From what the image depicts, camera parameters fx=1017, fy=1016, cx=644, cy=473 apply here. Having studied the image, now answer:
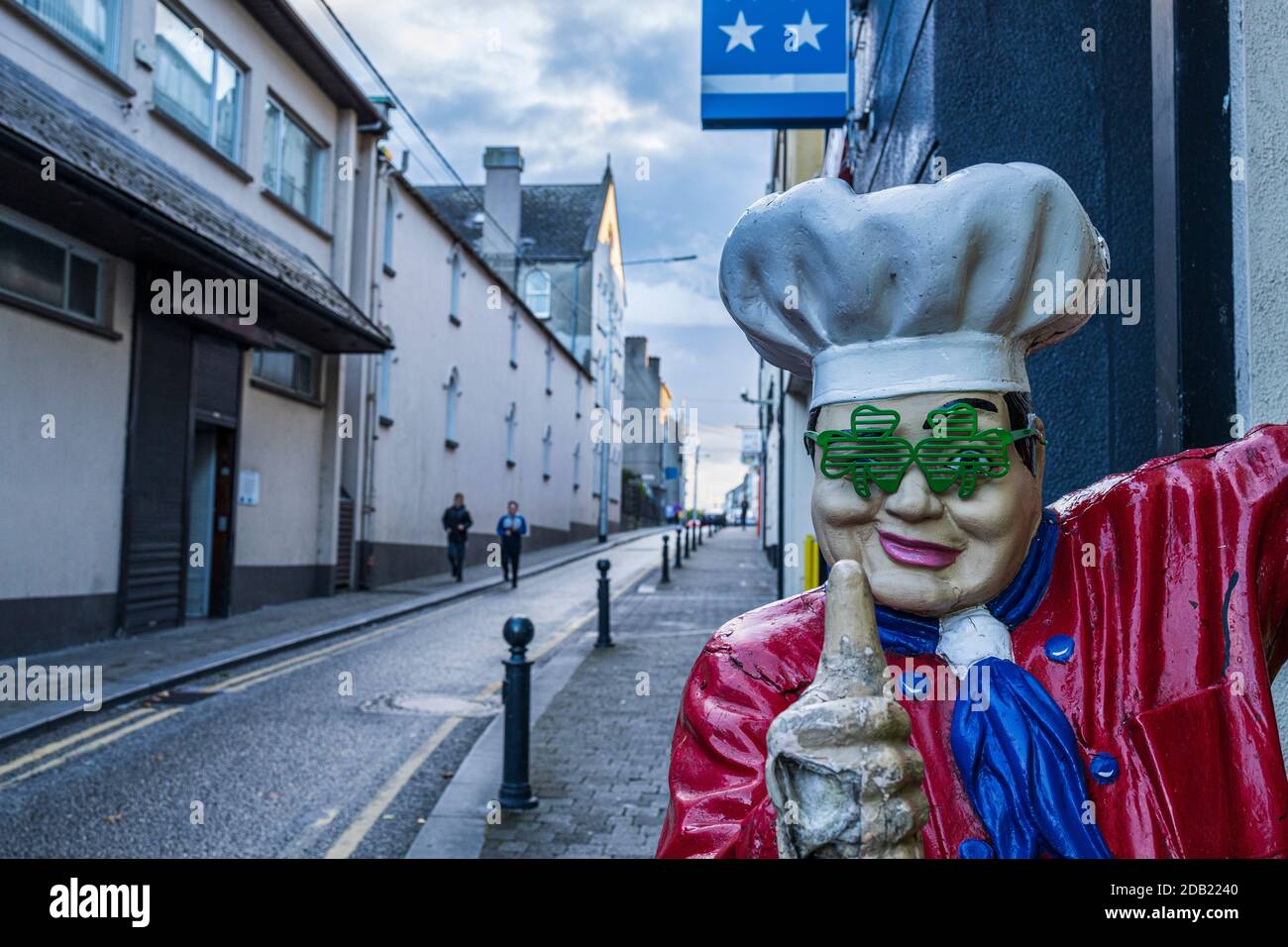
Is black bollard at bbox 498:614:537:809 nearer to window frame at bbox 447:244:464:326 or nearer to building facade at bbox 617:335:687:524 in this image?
window frame at bbox 447:244:464:326

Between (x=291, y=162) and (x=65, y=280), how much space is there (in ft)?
20.0

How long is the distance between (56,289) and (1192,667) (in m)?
10.5

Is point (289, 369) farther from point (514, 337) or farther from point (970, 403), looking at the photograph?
point (970, 403)

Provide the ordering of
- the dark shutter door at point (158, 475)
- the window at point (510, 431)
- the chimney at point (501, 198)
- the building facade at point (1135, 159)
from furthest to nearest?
the chimney at point (501, 198) → the window at point (510, 431) → the dark shutter door at point (158, 475) → the building facade at point (1135, 159)

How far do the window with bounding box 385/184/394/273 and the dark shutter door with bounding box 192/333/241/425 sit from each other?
5543 mm

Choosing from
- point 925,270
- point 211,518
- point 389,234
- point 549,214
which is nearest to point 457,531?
point 389,234

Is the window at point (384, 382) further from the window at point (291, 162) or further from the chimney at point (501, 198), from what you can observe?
the chimney at point (501, 198)

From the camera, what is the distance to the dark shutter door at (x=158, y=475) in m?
10.8

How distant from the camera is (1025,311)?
160 cm

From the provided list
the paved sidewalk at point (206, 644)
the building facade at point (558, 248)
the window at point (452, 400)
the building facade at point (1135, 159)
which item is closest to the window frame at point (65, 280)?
the paved sidewalk at point (206, 644)

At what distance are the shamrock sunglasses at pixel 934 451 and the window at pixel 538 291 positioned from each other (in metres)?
39.0

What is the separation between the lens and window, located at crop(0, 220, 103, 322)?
8.94 meters

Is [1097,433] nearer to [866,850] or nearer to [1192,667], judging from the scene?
[1192,667]
